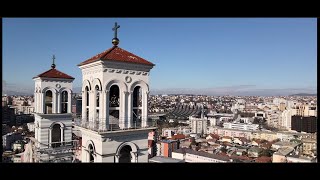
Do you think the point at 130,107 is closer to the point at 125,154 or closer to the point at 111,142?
the point at 111,142

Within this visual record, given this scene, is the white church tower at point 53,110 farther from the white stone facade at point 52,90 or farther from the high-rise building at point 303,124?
the high-rise building at point 303,124

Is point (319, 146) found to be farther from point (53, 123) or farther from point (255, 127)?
point (255, 127)

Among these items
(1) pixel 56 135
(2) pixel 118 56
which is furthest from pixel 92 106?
(1) pixel 56 135

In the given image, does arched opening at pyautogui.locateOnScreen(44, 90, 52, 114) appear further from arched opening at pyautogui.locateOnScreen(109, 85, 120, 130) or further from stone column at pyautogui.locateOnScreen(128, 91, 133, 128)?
stone column at pyautogui.locateOnScreen(128, 91, 133, 128)

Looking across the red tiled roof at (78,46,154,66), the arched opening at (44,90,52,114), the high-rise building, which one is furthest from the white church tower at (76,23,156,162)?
the high-rise building

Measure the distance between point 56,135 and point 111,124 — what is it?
206 centimetres

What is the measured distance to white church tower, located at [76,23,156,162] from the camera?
97.6 inches

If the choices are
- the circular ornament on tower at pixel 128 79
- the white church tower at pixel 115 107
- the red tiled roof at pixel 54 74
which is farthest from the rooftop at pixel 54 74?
the circular ornament on tower at pixel 128 79

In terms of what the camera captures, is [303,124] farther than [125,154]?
Yes

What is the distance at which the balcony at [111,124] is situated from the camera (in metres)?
2.45

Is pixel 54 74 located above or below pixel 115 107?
above

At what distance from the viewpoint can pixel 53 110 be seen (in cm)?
419
